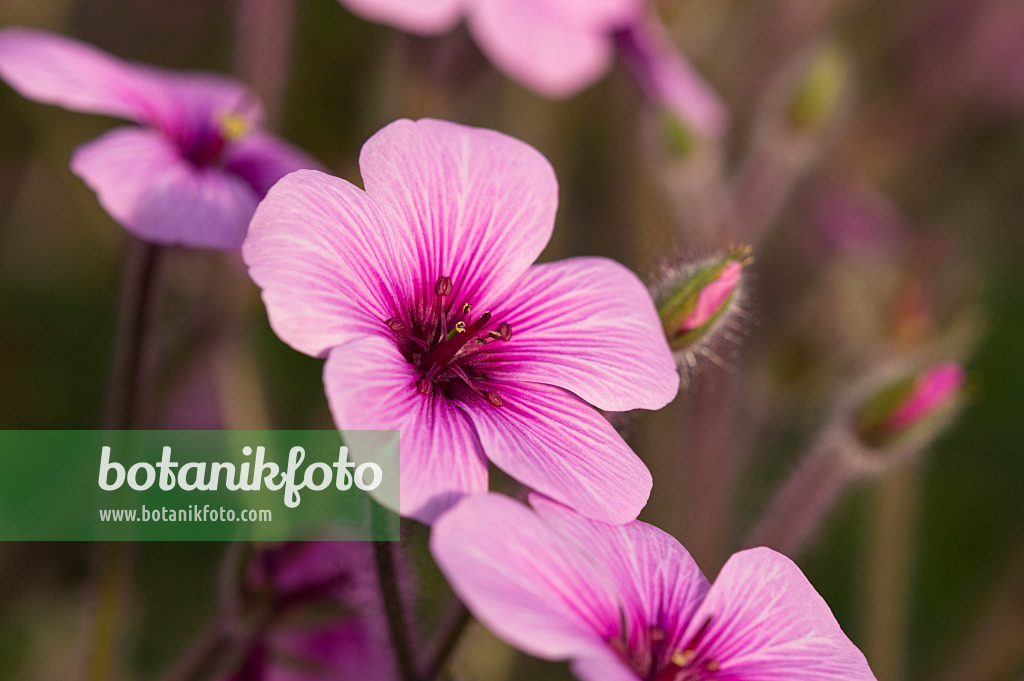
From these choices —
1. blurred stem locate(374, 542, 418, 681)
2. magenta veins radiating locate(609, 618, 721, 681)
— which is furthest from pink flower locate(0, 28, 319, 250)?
magenta veins radiating locate(609, 618, 721, 681)

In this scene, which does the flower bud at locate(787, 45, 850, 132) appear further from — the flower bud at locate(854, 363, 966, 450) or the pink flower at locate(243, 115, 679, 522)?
the pink flower at locate(243, 115, 679, 522)

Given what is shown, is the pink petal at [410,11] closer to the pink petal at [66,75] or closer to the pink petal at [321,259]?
the pink petal at [66,75]

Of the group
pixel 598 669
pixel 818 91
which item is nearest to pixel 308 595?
pixel 598 669

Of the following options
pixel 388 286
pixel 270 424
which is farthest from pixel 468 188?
pixel 270 424

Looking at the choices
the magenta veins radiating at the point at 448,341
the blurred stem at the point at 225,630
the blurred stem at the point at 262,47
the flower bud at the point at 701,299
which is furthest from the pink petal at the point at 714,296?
the blurred stem at the point at 262,47

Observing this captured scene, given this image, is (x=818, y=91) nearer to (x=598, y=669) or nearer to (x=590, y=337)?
(x=590, y=337)

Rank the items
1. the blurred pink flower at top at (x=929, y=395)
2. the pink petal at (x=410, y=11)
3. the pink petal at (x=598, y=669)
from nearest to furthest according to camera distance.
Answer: the pink petal at (x=598, y=669) → the blurred pink flower at top at (x=929, y=395) → the pink petal at (x=410, y=11)

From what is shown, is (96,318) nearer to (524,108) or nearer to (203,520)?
(524,108)
